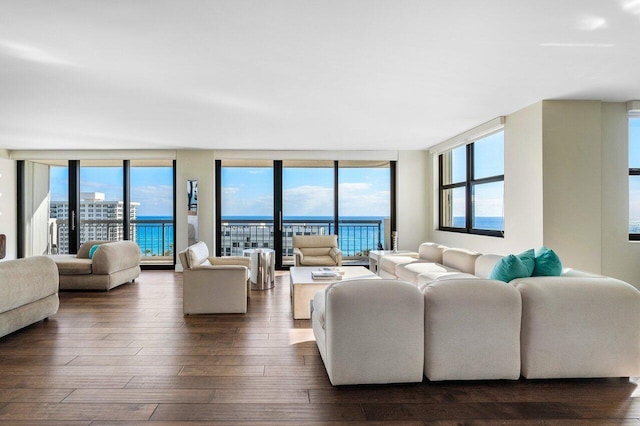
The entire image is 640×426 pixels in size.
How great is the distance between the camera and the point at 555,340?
2.54 m

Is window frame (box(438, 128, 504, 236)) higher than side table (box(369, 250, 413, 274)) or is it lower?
higher

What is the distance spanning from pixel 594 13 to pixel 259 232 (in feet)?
23.0

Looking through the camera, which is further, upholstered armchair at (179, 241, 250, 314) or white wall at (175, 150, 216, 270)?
white wall at (175, 150, 216, 270)

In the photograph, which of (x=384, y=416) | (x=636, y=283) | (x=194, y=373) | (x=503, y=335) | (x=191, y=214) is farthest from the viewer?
(x=191, y=214)

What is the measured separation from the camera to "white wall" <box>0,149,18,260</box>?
753cm

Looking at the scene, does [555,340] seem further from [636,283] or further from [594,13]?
[636,283]

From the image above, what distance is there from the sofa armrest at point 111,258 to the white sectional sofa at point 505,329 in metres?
4.38

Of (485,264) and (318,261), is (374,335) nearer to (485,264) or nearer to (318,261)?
(485,264)

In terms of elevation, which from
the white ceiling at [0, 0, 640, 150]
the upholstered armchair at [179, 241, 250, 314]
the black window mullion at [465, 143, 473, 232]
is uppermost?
the white ceiling at [0, 0, 640, 150]

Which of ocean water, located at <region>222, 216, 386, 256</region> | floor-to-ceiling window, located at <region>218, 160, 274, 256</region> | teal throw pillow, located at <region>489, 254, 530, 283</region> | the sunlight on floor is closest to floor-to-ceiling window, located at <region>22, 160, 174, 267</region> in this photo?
floor-to-ceiling window, located at <region>218, 160, 274, 256</region>

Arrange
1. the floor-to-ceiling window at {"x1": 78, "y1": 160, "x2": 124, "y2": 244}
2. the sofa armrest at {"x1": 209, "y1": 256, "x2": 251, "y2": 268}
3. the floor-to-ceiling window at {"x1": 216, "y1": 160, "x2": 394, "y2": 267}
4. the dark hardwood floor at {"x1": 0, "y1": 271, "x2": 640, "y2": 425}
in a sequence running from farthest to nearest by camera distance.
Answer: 1. the floor-to-ceiling window at {"x1": 216, "y1": 160, "x2": 394, "y2": 267}
2. the floor-to-ceiling window at {"x1": 78, "y1": 160, "x2": 124, "y2": 244}
3. the sofa armrest at {"x1": 209, "y1": 256, "x2": 251, "y2": 268}
4. the dark hardwood floor at {"x1": 0, "y1": 271, "x2": 640, "y2": 425}

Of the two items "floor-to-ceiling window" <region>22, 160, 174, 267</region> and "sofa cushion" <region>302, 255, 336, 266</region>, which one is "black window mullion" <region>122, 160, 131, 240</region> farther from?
"sofa cushion" <region>302, 255, 336, 266</region>

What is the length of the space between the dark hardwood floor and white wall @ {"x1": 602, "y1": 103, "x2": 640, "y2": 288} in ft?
8.72

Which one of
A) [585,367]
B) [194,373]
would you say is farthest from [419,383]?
[194,373]
